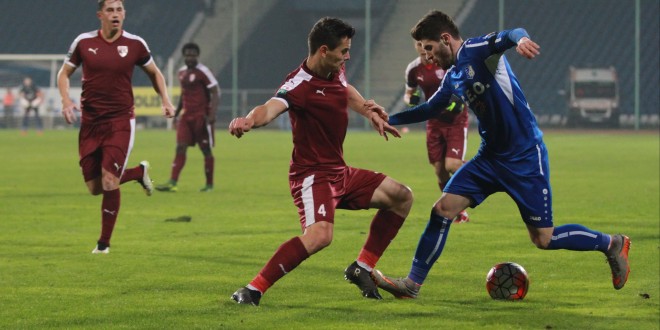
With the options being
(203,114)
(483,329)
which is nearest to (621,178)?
(203,114)

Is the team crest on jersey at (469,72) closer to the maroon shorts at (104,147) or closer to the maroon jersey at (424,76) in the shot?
the maroon shorts at (104,147)

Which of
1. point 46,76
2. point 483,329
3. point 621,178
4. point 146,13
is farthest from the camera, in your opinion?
point 146,13

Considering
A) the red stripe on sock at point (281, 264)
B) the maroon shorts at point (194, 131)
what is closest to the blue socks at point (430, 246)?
the red stripe on sock at point (281, 264)

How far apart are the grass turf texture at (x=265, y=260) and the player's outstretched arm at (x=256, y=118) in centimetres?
111

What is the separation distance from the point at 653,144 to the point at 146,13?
27.1 m

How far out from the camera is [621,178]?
21359mm

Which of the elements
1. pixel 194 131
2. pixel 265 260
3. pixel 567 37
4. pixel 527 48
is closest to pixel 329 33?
pixel 527 48

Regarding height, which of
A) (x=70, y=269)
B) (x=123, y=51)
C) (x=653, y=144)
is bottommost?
(x=653, y=144)

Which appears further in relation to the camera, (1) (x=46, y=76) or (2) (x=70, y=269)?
(1) (x=46, y=76)

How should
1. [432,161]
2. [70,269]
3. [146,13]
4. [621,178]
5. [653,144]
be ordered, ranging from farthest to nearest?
[146,13], [653,144], [621,178], [432,161], [70,269]

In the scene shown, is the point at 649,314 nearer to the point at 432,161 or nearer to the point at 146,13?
the point at 432,161

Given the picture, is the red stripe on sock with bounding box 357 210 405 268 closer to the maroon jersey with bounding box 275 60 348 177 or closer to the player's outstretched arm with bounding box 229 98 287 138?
the maroon jersey with bounding box 275 60 348 177

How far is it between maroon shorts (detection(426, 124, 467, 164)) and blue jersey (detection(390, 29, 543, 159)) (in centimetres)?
587

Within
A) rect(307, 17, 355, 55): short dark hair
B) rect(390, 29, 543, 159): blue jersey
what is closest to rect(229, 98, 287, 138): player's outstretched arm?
rect(307, 17, 355, 55): short dark hair
